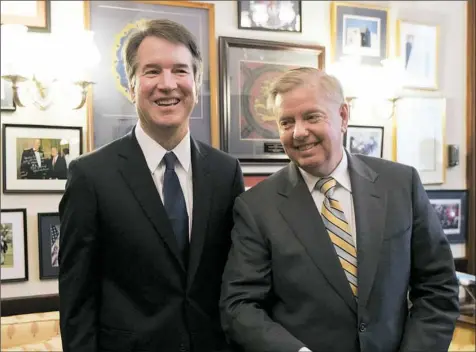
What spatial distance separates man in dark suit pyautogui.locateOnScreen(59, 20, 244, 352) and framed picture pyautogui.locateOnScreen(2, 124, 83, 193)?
1383 millimetres

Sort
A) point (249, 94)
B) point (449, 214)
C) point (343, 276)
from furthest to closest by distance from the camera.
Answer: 1. point (449, 214)
2. point (249, 94)
3. point (343, 276)

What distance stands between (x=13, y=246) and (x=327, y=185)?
2017 mm

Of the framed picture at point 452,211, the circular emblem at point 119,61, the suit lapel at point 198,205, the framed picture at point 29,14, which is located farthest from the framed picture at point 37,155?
the framed picture at point 452,211

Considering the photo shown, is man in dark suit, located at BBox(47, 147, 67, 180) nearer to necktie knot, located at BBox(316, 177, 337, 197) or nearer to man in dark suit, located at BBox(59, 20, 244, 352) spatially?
man in dark suit, located at BBox(59, 20, 244, 352)

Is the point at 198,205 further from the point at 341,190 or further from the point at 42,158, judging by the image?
the point at 42,158

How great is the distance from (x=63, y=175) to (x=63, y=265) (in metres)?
1.46

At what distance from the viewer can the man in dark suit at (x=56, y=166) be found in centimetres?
288

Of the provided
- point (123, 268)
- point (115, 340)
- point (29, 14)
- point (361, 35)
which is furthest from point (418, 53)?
point (115, 340)

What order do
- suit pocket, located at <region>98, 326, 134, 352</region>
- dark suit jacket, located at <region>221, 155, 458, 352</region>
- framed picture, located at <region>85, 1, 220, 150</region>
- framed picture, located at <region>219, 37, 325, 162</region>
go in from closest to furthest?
dark suit jacket, located at <region>221, 155, 458, 352</region>, suit pocket, located at <region>98, 326, 134, 352</region>, framed picture, located at <region>85, 1, 220, 150</region>, framed picture, located at <region>219, 37, 325, 162</region>

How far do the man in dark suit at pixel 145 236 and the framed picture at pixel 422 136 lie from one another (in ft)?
8.47

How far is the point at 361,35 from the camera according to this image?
366cm

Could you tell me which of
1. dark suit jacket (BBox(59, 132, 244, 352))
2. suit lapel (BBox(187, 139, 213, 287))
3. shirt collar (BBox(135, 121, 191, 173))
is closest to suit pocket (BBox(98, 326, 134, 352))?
dark suit jacket (BBox(59, 132, 244, 352))

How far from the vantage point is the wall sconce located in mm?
2791

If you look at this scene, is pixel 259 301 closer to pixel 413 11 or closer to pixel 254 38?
pixel 254 38
